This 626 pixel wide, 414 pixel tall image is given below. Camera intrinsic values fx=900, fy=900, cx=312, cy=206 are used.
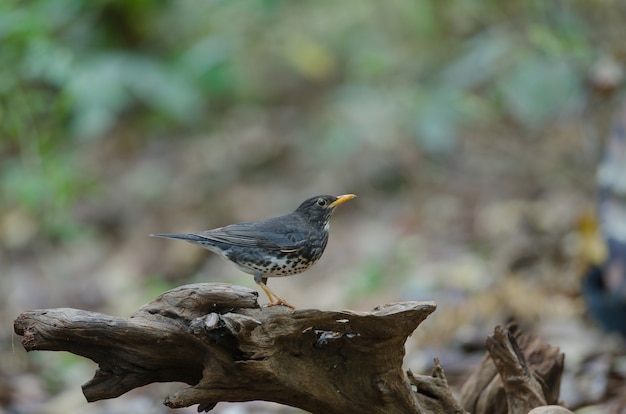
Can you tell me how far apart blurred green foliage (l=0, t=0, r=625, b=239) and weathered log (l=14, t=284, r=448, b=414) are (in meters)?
3.76

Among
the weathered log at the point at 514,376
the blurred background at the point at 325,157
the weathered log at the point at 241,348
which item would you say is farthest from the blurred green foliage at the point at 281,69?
the weathered log at the point at 241,348

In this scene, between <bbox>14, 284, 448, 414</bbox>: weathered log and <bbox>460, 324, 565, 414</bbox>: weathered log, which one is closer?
<bbox>14, 284, 448, 414</bbox>: weathered log

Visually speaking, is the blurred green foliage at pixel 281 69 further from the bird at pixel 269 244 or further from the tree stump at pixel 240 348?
the tree stump at pixel 240 348

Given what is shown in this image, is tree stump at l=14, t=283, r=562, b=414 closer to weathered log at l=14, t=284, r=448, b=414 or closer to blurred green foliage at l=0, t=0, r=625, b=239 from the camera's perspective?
weathered log at l=14, t=284, r=448, b=414

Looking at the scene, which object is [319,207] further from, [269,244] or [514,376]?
[514,376]

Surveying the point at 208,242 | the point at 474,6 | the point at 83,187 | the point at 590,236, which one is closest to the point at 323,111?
the point at 474,6

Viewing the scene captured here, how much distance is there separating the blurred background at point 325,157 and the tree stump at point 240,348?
1884mm

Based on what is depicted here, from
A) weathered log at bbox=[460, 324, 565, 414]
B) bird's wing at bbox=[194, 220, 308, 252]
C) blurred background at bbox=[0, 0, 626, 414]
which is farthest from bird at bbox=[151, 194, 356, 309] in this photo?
blurred background at bbox=[0, 0, 626, 414]

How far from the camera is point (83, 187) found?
8336 millimetres

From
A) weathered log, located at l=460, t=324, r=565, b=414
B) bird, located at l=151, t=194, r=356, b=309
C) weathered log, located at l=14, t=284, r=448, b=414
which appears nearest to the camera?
weathered log, located at l=14, t=284, r=448, b=414

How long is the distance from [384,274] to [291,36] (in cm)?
501

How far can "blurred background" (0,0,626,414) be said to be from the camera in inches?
253

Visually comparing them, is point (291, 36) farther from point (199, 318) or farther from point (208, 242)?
point (199, 318)

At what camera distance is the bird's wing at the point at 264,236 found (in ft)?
12.2
